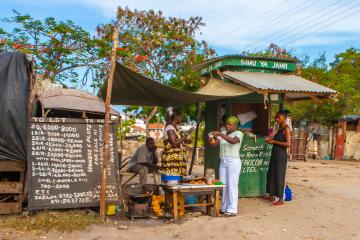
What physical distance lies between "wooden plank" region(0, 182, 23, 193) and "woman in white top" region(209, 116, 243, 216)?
3.03 metres

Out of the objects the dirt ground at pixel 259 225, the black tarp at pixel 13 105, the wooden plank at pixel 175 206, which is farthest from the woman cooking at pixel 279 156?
the black tarp at pixel 13 105

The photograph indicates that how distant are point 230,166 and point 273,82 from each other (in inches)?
85.0

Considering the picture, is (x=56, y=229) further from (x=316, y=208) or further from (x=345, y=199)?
(x=345, y=199)

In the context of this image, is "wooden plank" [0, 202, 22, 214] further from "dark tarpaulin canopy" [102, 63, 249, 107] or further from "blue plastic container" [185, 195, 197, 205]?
"blue plastic container" [185, 195, 197, 205]

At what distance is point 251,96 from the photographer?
8734 mm

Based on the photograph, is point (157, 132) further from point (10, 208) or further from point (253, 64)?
point (10, 208)

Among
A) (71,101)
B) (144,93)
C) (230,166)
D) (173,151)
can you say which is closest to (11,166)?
(71,101)

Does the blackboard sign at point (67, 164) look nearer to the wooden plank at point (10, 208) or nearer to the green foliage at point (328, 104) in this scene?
the wooden plank at point (10, 208)

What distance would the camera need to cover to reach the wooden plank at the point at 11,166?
603cm

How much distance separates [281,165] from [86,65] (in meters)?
7.68

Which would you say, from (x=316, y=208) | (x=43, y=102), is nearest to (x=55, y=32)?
(x=43, y=102)

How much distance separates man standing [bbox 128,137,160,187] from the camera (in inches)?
317

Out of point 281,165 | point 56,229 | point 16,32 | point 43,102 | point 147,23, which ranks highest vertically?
point 147,23

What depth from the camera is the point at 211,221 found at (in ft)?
20.7
